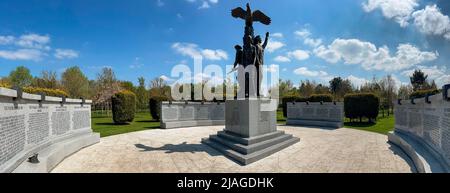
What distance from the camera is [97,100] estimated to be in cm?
3594

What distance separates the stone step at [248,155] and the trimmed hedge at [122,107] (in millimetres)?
11278

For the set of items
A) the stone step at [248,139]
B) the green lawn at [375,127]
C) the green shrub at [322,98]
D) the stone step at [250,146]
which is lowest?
the green lawn at [375,127]

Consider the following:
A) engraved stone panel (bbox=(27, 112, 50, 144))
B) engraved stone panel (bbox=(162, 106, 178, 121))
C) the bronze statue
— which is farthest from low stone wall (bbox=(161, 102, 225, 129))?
engraved stone panel (bbox=(27, 112, 50, 144))

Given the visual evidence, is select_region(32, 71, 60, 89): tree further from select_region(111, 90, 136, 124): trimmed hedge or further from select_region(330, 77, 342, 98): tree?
select_region(330, 77, 342, 98): tree

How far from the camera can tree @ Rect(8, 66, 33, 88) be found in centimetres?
4459

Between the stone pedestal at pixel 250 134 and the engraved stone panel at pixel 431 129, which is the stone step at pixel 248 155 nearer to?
the stone pedestal at pixel 250 134

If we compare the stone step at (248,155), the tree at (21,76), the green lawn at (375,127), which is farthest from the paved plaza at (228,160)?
the tree at (21,76)

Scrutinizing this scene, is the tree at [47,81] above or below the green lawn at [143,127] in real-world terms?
above

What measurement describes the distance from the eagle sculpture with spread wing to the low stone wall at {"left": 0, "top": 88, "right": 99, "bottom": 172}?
778 centimetres

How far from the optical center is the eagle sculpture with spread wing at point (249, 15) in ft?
32.7

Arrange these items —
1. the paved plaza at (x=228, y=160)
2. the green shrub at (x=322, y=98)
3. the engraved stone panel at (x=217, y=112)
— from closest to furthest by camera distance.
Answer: the paved plaza at (x=228, y=160), the engraved stone panel at (x=217, y=112), the green shrub at (x=322, y=98)
